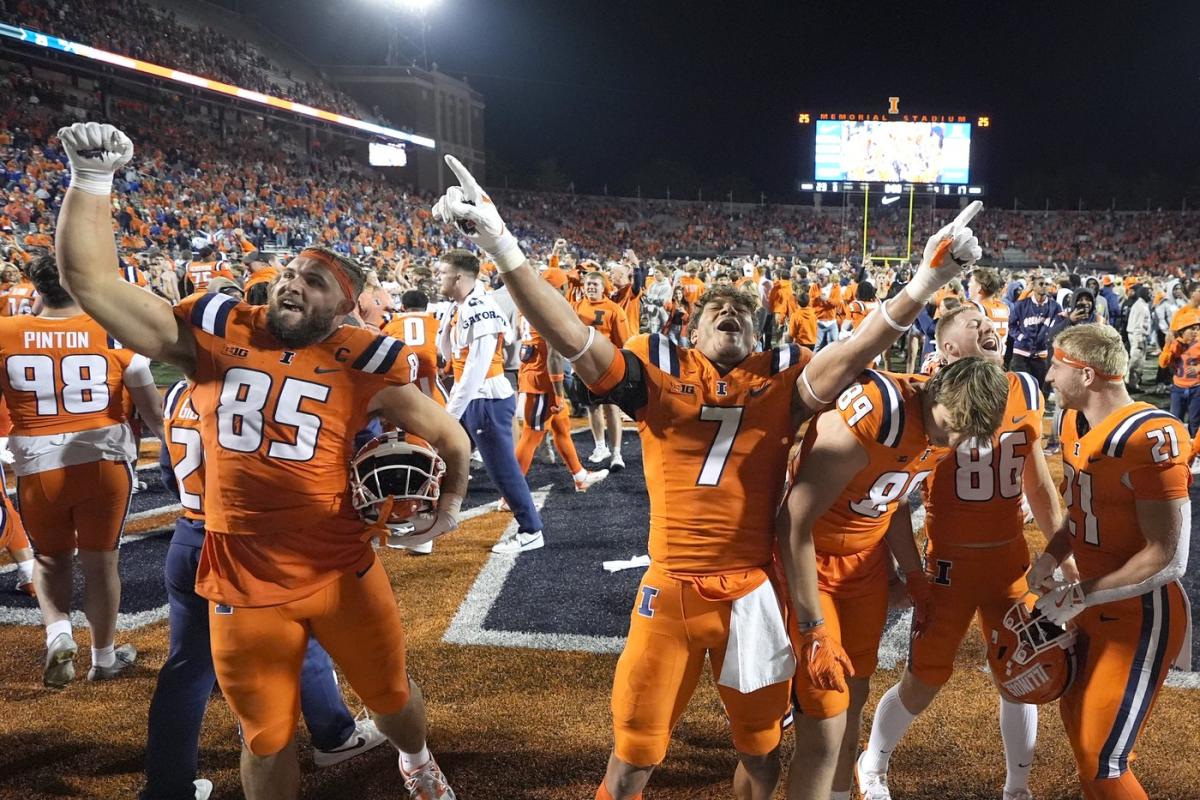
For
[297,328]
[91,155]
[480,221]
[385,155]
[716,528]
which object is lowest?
[716,528]

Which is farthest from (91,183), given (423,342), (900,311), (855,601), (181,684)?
(423,342)

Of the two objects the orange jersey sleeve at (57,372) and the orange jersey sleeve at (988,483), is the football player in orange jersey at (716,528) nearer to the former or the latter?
the orange jersey sleeve at (988,483)

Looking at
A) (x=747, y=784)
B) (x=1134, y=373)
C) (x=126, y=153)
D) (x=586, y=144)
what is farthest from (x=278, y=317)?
(x=586, y=144)

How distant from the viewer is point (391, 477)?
2656 millimetres

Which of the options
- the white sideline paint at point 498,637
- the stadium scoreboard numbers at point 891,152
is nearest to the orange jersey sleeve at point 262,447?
the white sideline paint at point 498,637

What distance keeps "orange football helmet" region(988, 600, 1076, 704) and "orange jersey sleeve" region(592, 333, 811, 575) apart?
0.94m

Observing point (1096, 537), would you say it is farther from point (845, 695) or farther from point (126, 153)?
point (126, 153)

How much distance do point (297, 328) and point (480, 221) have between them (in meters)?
0.75

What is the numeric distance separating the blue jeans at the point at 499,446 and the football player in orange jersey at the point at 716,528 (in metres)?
3.23

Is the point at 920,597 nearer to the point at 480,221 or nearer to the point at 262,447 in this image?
the point at 480,221

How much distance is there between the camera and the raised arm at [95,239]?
2223 mm

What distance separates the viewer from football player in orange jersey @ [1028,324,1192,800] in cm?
249

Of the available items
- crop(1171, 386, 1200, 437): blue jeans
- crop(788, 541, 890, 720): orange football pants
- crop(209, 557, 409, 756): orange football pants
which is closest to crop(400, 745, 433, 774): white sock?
crop(209, 557, 409, 756): orange football pants

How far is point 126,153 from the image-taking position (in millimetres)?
2367
